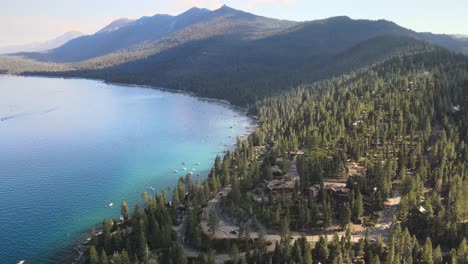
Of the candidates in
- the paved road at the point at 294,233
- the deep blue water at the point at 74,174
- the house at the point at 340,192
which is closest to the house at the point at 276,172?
the house at the point at 340,192

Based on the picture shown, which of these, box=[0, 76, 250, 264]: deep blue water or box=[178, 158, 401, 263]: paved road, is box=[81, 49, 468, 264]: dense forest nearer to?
box=[178, 158, 401, 263]: paved road

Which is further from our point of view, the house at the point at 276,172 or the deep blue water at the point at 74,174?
the house at the point at 276,172

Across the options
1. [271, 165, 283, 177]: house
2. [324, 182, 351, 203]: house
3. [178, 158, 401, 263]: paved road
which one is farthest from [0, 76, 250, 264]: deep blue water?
[324, 182, 351, 203]: house

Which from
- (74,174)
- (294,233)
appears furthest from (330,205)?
(74,174)

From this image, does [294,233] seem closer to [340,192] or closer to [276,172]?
[340,192]

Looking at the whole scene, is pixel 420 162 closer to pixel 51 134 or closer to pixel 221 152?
pixel 221 152

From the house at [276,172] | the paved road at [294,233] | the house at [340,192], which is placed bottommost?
the paved road at [294,233]

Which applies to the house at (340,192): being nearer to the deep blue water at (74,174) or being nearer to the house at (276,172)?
the house at (276,172)

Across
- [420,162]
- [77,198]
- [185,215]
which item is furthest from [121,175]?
[420,162]

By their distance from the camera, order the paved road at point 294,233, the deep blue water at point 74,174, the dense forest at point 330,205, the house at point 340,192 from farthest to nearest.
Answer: the house at point 340,192 → the deep blue water at point 74,174 → the paved road at point 294,233 → the dense forest at point 330,205

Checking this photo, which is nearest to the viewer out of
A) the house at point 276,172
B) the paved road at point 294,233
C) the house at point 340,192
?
the paved road at point 294,233
